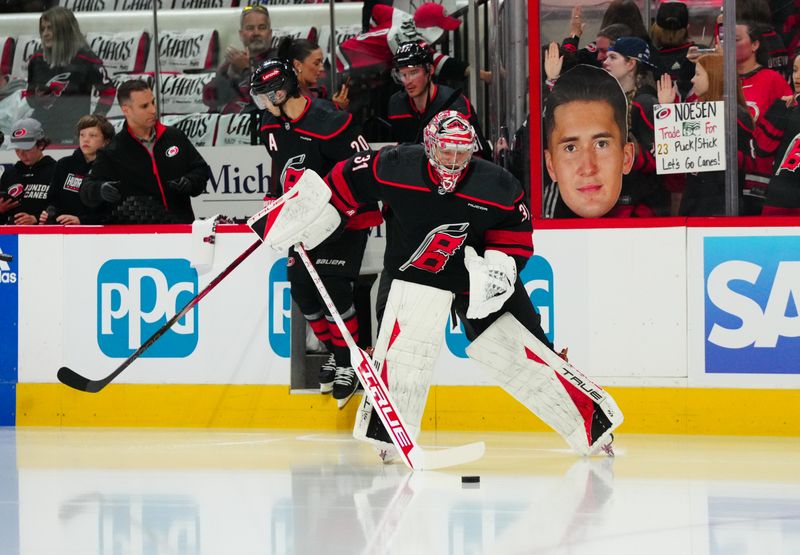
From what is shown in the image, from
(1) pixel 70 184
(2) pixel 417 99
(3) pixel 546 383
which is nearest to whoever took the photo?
(3) pixel 546 383

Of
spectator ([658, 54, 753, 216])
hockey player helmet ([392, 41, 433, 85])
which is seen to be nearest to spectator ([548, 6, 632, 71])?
spectator ([658, 54, 753, 216])

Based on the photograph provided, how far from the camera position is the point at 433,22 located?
21.4 ft

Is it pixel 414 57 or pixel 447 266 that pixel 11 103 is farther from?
pixel 447 266

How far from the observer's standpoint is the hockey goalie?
4.25 meters

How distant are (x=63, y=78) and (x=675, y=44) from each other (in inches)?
139

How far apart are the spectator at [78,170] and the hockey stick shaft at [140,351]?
109 centimetres

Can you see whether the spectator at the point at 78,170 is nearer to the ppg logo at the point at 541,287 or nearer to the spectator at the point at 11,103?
the spectator at the point at 11,103

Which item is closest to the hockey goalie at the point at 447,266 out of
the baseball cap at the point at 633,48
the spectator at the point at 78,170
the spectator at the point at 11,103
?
the baseball cap at the point at 633,48

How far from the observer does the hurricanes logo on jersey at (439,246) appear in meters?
4.35

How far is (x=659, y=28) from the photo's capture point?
5.44 meters

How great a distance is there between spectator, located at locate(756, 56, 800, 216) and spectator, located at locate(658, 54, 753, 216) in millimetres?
114

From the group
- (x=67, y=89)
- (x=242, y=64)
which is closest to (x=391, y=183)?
(x=242, y=64)

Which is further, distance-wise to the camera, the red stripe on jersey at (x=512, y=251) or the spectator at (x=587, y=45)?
the spectator at (x=587, y=45)

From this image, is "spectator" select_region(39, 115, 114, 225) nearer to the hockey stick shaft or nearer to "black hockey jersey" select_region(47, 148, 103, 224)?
"black hockey jersey" select_region(47, 148, 103, 224)
